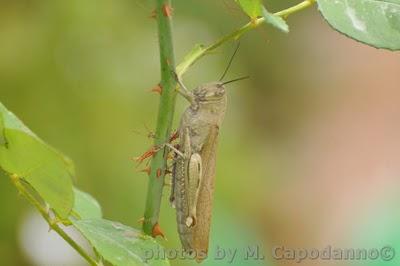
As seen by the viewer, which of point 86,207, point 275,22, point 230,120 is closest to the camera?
point 275,22

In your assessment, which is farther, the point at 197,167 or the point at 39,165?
the point at 197,167

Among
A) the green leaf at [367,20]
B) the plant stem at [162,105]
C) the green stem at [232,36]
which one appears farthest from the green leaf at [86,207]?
the green leaf at [367,20]

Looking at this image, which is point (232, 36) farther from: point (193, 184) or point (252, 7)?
point (193, 184)

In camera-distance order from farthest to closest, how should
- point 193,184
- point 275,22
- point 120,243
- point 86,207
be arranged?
point 193,184
point 86,207
point 120,243
point 275,22

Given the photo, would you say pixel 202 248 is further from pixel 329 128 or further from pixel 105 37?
pixel 329 128

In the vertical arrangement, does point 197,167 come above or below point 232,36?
below

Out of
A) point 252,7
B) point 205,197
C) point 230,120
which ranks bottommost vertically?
point 230,120

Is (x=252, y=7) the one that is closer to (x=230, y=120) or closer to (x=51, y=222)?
(x=51, y=222)

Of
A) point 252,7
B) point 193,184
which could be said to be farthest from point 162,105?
point 193,184
